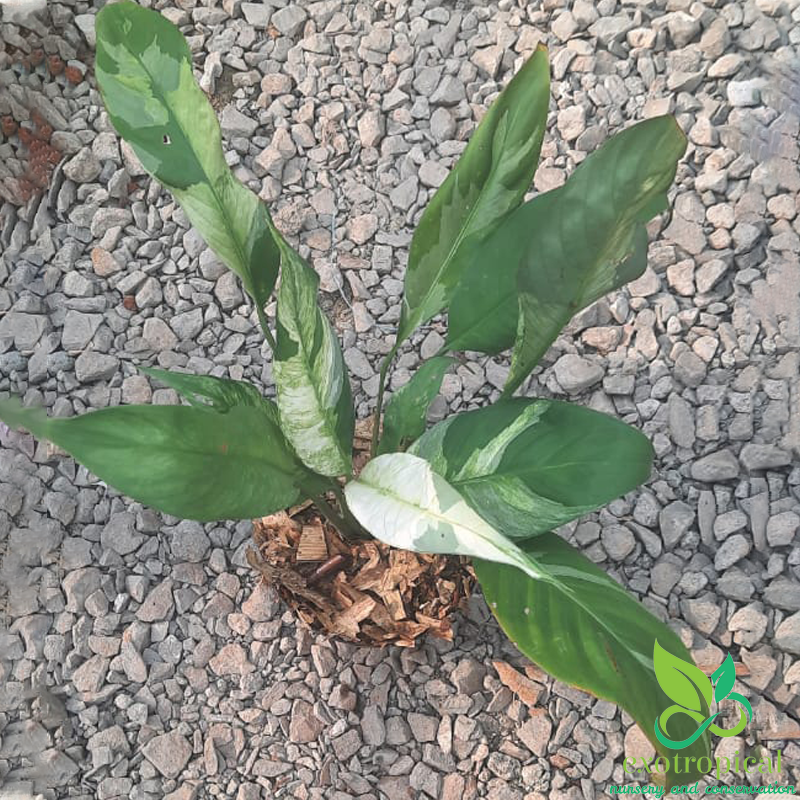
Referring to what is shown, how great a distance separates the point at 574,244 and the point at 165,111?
386 millimetres

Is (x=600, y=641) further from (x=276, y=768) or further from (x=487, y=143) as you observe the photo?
(x=276, y=768)

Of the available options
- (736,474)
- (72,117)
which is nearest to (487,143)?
(736,474)

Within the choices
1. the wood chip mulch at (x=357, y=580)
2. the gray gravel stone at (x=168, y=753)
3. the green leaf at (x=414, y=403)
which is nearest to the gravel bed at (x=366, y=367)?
the gray gravel stone at (x=168, y=753)

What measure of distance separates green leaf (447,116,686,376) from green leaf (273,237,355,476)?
0.17 metres

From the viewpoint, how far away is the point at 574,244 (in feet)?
2.39

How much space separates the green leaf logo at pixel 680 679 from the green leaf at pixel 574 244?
28cm

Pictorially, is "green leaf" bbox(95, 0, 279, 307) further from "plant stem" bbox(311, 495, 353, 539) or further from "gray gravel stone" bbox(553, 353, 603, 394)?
"gray gravel stone" bbox(553, 353, 603, 394)

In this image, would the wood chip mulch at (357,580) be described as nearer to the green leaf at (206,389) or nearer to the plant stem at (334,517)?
the plant stem at (334,517)

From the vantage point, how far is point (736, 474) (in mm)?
1166

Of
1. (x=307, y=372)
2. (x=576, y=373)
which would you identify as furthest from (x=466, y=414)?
(x=576, y=373)

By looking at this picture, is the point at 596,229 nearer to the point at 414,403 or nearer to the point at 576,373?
the point at 414,403

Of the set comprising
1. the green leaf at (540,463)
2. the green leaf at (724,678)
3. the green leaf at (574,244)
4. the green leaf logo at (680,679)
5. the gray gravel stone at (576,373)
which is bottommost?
the green leaf at (724,678)

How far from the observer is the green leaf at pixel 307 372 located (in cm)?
73

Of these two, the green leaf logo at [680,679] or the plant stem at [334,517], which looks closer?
the green leaf logo at [680,679]
